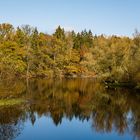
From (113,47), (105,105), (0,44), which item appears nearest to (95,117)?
(105,105)

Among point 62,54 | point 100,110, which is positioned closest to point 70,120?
point 100,110

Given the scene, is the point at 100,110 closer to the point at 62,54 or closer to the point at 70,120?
the point at 70,120

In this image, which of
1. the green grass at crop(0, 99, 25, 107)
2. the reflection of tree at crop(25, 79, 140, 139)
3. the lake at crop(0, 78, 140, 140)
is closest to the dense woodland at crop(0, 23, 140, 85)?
the reflection of tree at crop(25, 79, 140, 139)

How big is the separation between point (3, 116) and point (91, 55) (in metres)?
66.1

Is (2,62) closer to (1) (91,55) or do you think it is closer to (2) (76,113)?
(2) (76,113)

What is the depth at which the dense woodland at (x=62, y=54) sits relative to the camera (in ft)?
222

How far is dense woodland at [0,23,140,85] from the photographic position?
67562mm

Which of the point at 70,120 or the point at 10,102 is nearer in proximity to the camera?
the point at 70,120

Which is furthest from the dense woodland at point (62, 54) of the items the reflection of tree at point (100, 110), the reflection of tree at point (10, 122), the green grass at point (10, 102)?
the reflection of tree at point (10, 122)

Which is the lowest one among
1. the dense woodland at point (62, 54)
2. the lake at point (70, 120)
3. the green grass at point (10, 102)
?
the lake at point (70, 120)

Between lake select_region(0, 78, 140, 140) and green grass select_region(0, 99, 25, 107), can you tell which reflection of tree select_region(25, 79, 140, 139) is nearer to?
lake select_region(0, 78, 140, 140)

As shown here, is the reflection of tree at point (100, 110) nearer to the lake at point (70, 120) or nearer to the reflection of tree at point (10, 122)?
the lake at point (70, 120)

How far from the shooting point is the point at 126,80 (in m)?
62.0

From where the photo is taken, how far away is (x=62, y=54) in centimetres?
9556
